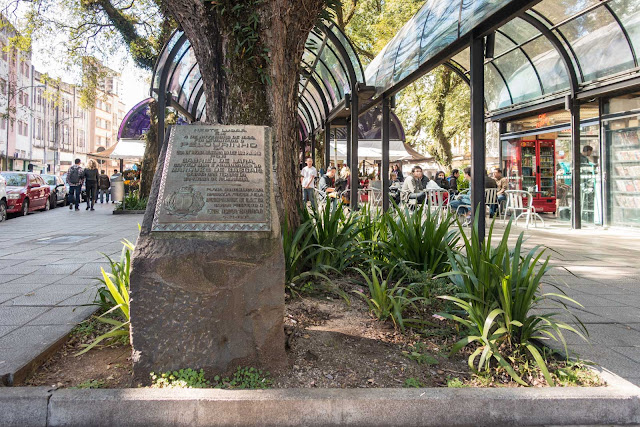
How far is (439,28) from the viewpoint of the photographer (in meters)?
8.19

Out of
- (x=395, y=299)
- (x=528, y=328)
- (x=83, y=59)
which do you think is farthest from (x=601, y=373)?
(x=83, y=59)

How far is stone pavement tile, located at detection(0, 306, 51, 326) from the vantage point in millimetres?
4132

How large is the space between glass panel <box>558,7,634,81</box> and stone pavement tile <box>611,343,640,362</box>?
8.83 meters

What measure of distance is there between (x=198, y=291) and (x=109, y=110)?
97.5m

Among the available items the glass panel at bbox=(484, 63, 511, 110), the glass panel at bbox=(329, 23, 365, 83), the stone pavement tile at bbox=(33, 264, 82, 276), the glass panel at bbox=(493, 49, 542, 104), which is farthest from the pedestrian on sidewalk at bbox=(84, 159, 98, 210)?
the glass panel at bbox=(493, 49, 542, 104)

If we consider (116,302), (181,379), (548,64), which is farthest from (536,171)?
(181,379)

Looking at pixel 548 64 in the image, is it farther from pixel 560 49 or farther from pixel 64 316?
pixel 64 316

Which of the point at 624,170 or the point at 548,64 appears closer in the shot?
the point at 624,170

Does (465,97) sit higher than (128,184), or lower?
higher

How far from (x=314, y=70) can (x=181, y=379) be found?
24.4 ft

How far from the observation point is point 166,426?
2.74m

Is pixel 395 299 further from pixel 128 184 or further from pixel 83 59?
pixel 128 184

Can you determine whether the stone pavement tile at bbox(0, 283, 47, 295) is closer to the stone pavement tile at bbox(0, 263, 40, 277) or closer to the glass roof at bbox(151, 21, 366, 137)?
the stone pavement tile at bbox(0, 263, 40, 277)

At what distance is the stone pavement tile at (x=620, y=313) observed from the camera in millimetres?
4461
